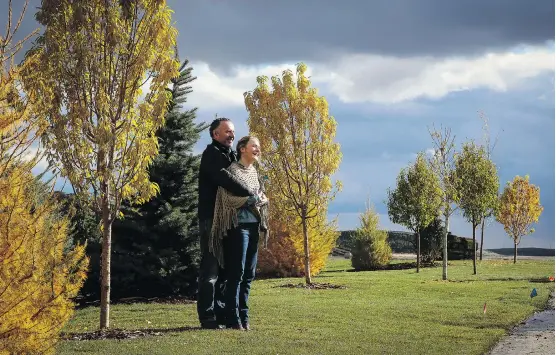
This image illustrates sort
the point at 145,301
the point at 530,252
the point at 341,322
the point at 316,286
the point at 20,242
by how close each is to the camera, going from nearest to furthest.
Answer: the point at 20,242, the point at 341,322, the point at 145,301, the point at 316,286, the point at 530,252

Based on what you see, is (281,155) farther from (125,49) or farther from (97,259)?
(125,49)

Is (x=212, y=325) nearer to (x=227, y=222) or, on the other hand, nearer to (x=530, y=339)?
(x=227, y=222)

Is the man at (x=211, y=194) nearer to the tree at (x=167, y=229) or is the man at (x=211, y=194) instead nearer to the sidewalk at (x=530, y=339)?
the sidewalk at (x=530, y=339)

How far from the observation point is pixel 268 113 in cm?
2083

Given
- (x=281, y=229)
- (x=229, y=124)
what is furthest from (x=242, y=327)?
(x=281, y=229)

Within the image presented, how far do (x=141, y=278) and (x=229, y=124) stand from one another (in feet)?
26.8

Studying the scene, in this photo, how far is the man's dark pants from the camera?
31.8 feet

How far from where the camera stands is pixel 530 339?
1094 centimetres

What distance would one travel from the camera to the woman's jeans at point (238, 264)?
9.50 meters

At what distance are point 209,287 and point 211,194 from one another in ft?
4.34

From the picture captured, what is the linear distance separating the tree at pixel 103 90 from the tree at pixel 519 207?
33164 millimetres

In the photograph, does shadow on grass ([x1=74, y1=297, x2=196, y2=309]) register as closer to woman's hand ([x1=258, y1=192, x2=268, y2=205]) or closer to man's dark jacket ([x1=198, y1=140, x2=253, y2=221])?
Answer: man's dark jacket ([x1=198, y1=140, x2=253, y2=221])

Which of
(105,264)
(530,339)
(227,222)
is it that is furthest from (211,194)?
(530,339)

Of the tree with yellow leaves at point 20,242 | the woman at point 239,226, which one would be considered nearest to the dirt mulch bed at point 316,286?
the woman at point 239,226
